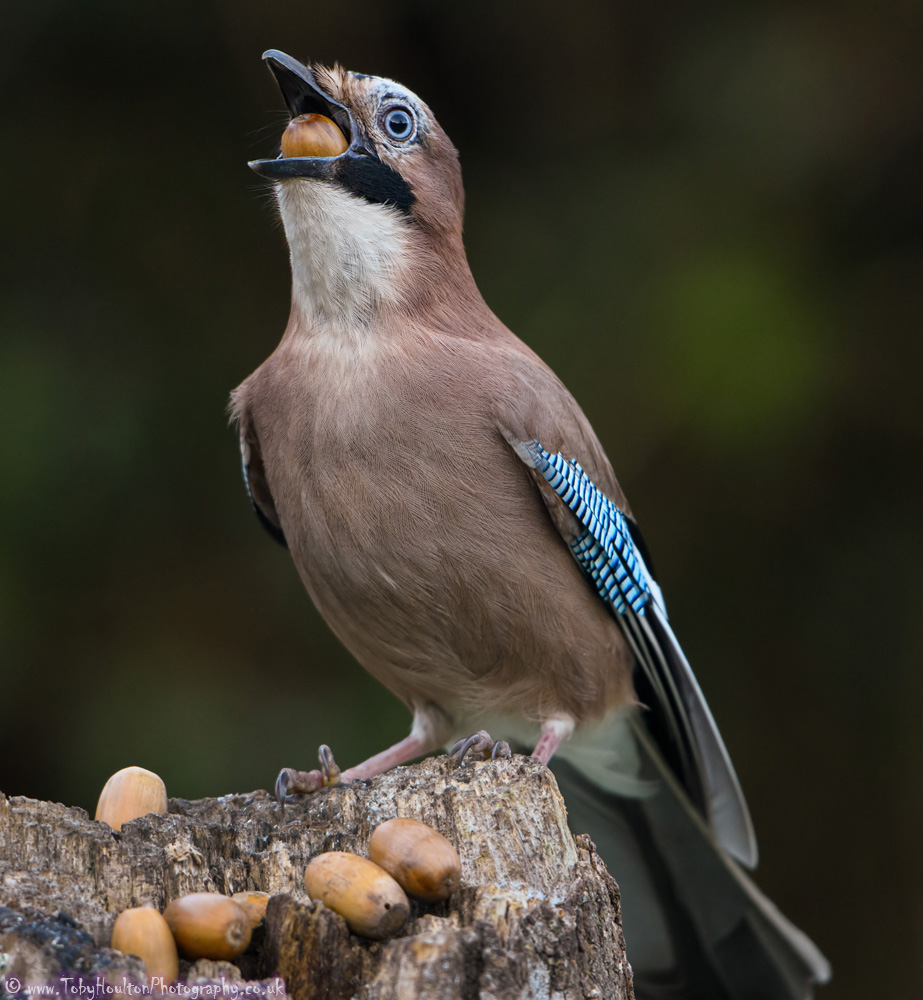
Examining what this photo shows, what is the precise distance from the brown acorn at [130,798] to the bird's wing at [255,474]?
3.59 ft

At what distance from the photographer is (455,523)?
3.09m

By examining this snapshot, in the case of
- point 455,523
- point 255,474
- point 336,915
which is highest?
point 455,523

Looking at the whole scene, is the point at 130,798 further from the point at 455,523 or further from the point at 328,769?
the point at 455,523

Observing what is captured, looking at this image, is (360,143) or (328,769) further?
(360,143)

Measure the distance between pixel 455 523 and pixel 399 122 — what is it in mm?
1179

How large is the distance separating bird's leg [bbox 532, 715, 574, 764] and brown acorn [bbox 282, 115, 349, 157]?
1.70 m

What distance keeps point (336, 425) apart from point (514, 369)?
544 mm

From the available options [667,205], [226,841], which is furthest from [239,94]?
[226,841]

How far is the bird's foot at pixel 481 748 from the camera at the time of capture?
9.35 ft

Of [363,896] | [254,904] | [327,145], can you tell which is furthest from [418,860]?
[327,145]

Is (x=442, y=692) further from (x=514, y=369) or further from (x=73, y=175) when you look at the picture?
(x=73, y=175)

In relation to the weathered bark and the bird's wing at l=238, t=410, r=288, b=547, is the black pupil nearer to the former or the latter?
the bird's wing at l=238, t=410, r=288, b=547

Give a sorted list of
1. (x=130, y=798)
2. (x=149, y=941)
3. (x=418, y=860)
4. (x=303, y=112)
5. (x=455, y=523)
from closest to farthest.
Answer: (x=149, y=941) < (x=418, y=860) < (x=130, y=798) < (x=455, y=523) < (x=303, y=112)

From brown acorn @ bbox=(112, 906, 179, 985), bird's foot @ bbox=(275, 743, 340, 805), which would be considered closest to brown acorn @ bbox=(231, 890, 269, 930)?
brown acorn @ bbox=(112, 906, 179, 985)
